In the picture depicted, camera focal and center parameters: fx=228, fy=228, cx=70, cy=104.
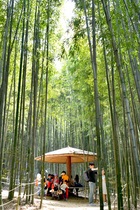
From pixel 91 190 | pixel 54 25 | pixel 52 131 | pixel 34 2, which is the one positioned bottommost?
A: pixel 91 190

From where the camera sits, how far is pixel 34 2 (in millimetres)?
5262

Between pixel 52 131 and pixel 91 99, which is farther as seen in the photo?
pixel 52 131

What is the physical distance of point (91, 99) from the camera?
7.12 meters

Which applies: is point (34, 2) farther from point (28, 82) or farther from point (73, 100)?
point (73, 100)

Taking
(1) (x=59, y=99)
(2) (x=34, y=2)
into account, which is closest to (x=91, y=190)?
(2) (x=34, y=2)

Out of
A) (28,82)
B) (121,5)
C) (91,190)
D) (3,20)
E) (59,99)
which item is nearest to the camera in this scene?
(121,5)

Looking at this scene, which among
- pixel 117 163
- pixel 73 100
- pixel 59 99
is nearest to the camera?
pixel 117 163

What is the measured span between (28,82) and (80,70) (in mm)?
2248

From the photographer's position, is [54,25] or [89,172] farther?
[89,172]

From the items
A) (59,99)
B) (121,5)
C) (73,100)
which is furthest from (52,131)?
(121,5)

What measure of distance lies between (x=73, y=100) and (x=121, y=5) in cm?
694

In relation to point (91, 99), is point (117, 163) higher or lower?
lower

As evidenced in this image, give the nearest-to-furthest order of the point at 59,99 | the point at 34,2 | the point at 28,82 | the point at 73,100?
the point at 34,2 < the point at 28,82 < the point at 73,100 < the point at 59,99

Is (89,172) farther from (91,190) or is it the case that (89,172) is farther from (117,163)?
(117,163)
